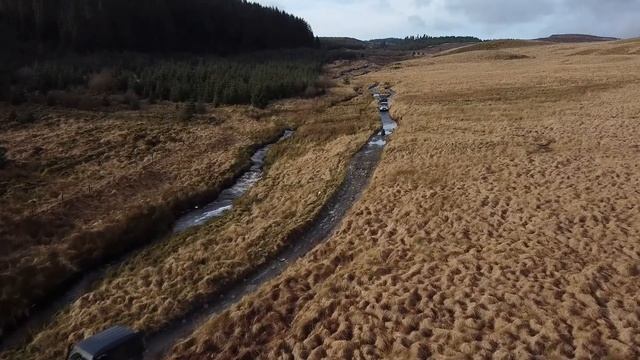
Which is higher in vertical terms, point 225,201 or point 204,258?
point 204,258

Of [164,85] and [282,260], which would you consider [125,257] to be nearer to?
[282,260]

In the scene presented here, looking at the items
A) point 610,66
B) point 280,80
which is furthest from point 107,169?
point 610,66

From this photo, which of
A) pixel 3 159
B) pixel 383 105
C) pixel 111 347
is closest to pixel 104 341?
pixel 111 347

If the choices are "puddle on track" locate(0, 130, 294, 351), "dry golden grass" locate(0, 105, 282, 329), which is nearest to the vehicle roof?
"puddle on track" locate(0, 130, 294, 351)

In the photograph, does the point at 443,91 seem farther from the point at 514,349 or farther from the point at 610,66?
the point at 514,349

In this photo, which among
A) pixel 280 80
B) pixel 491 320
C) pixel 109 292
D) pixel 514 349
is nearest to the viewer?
pixel 514 349

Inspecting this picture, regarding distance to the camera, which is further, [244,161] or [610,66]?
[610,66]

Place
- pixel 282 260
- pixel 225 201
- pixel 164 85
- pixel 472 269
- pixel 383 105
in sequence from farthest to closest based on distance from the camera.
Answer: pixel 164 85, pixel 383 105, pixel 225 201, pixel 282 260, pixel 472 269
